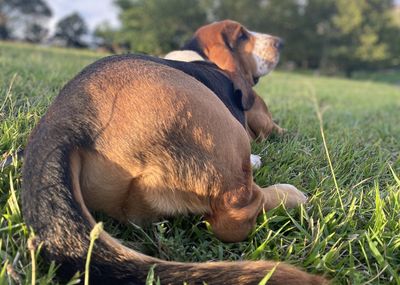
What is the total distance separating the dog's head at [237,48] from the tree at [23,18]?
4412 cm

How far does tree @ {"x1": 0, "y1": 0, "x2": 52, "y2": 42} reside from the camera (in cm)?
4528

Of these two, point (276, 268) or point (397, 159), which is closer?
point (276, 268)

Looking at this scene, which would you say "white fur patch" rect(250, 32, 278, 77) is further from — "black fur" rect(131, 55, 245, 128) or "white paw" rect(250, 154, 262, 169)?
"white paw" rect(250, 154, 262, 169)

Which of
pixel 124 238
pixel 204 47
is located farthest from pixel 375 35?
pixel 124 238

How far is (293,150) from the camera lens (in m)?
3.28

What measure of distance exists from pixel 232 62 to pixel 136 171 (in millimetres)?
2241

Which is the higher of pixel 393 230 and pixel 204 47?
pixel 204 47

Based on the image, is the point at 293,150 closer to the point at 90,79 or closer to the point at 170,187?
the point at 170,187

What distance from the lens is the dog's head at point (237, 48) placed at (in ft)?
13.0

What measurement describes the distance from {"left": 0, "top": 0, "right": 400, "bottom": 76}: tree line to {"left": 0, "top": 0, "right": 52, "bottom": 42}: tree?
941 centimetres

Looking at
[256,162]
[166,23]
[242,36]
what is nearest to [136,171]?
[256,162]

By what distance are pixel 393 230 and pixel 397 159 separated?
1.50 m

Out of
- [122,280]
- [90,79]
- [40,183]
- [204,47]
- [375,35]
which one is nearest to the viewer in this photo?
[122,280]

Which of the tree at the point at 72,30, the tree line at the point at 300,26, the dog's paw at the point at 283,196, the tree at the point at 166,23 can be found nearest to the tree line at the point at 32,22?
the tree at the point at 72,30
